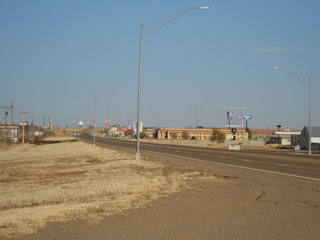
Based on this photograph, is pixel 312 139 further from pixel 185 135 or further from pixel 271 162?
pixel 185 135

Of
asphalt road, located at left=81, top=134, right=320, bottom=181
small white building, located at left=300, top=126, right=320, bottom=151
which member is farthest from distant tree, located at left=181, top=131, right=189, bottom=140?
asphalt road, located at left=81, top=134, right=320, bottom=181

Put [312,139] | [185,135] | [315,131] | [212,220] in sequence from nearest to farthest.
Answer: [212,220]
[312,139]
[315,131]
[185,135]

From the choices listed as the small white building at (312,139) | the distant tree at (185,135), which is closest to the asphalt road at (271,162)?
the small white building at (312,139)

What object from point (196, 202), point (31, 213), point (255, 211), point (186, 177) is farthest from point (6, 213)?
point (186, 177)

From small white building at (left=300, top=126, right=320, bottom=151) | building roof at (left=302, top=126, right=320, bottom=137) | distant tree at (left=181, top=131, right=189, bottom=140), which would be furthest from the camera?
distant tree at (left=181, top=131, right=189, bottom=140)

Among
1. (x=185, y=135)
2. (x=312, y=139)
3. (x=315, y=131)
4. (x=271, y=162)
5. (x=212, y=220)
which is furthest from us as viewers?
(x=185, y=135)

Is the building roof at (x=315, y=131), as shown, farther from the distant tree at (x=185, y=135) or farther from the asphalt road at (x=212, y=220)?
the distant tree at (x=185, y=135)

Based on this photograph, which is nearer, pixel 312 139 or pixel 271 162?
pixel 271 162

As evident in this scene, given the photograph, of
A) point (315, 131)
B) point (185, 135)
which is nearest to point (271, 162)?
point (315, 131)

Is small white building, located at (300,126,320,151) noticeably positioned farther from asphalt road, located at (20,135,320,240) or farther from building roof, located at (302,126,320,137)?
asphalt road, located at (20,135,320,240)

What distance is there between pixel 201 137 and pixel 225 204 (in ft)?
575

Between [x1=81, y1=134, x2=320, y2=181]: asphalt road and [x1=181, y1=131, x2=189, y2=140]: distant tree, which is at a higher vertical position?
[x1=181, y1=131, x2=189, y2=140]: distant tree

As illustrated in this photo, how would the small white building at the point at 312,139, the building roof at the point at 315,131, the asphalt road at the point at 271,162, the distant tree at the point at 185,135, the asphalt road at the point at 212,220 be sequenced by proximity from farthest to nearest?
1. the distant tree at the point at 185,135
2. the building roof at the point at 315,131
3. the small white building at the point at 312,139
4. the asphalt road at the point at 271,162
5. the asphalt road at the point at 212,220

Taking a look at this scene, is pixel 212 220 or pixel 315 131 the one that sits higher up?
pixel 315 131
